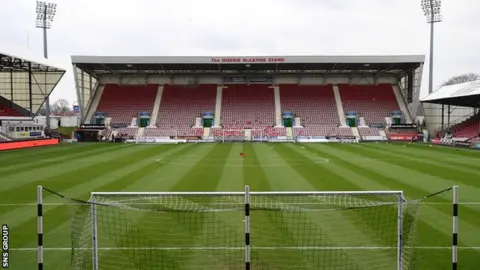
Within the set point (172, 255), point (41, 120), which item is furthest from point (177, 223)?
point (41, 120)

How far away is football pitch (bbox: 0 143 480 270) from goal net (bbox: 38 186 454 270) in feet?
0.67

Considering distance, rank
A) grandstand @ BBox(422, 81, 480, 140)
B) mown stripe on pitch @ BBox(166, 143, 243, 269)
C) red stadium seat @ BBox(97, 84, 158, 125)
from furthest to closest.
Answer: red stadium seat @ BBox(97, 84, 158, 125), grandstand @ BBox(422, 81, 480, 140), mown stripe on pitch @ BBox(166, 143, 243, 269)

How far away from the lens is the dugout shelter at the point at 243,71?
50.4 meters

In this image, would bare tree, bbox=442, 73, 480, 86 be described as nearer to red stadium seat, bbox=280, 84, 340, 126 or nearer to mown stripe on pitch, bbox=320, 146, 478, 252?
red stadium seat, bbox=280, 84, 340, 126

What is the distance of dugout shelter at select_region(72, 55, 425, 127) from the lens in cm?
5041

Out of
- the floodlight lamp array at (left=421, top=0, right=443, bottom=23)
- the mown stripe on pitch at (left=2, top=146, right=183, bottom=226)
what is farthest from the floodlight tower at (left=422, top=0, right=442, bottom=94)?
the mown stripe on pitch at (left=2, top=146, right=183, bottom=226)

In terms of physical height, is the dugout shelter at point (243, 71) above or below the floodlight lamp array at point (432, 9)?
below

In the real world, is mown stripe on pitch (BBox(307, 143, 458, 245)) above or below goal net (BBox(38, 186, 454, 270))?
above

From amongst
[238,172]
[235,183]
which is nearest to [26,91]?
[238,172]

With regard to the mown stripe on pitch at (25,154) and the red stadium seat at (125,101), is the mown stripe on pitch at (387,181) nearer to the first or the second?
the mown stripe on pitch at (25,154)

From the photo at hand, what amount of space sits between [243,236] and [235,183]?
7326 millimetres

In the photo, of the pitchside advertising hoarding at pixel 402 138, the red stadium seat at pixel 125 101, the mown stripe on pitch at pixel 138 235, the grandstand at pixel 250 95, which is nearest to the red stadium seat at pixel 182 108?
the grandstand at pixel 250 95

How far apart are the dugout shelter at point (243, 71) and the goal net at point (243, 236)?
40.1 meters

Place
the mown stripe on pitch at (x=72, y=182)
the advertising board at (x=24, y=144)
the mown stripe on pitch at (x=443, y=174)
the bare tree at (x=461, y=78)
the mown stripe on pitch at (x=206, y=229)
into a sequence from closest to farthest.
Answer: the mown stripe on pitch at (x=206, y=229) → the mown stripe on pitch at (x=72, y=182) → the mown stripe on pitch at (x=443, y=174) → the advertising board at (x=24, y=144) → the bare tree at (x=461, y=78)
